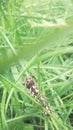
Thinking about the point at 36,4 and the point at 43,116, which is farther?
the point at 36,4

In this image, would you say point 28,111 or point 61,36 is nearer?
point 61,36

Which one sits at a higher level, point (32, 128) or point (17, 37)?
point (17, 37)

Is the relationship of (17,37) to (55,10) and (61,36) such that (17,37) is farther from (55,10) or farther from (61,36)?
(61,36)

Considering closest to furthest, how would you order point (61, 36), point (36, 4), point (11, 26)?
point (61, 36), point (11, 26), point (36, 4)

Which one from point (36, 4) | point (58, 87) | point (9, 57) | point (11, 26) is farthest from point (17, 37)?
point (9, 57)

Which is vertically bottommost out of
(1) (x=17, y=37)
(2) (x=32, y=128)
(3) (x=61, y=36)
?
(2) (x=32, y=128)

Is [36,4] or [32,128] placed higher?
[36,4]

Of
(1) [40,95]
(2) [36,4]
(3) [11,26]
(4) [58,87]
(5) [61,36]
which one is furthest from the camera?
(2) [36,4]

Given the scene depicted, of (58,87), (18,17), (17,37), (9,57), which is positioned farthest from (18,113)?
(9,57)

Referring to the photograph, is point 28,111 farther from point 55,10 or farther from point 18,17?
point 55,10
